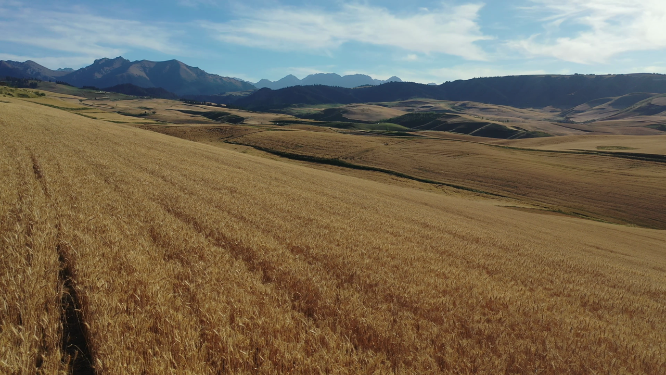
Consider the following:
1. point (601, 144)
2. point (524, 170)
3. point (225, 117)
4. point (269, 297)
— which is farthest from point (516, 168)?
point (225, 117)

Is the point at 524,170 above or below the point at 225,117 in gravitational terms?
below

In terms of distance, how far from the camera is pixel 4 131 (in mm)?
22594

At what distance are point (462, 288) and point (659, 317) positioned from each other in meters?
5.41

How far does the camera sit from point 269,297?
586 centimetres

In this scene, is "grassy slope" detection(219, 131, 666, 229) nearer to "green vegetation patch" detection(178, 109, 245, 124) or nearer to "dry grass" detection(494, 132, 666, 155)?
"dry grass" detection(494, 132, 666, 155)

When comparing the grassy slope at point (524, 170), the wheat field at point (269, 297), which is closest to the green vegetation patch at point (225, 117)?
the grassy slope at point (524, 170)

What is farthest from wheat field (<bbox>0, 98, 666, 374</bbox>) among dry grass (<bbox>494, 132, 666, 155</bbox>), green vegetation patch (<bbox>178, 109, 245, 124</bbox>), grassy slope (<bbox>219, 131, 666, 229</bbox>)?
green vegetation patch (<bbox>178, 109, 245, 124</bbox>)

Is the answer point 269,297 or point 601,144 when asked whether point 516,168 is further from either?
point 269,297

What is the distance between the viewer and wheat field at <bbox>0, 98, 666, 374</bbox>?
4.17 m

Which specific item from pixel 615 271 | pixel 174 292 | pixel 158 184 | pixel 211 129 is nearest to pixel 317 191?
pixel 158 184

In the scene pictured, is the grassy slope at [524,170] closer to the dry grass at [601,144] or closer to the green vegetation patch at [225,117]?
the dry grass at [601,144]

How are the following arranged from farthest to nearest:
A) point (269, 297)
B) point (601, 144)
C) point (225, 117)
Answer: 1. point (225, 117)
2. point (601, 144)
3. point (269, 297)

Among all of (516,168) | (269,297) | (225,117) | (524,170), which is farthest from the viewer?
(225,117)

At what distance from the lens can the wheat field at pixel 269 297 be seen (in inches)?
164
